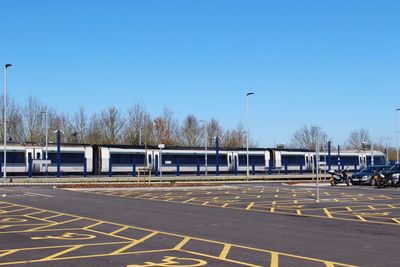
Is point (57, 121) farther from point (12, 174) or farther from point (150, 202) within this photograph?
point (150, 202)

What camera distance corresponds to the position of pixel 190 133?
282 ft

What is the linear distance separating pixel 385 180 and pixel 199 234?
82.7ft

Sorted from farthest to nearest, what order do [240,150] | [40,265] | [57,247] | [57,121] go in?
1. [57,121]
2. [240,150]
3. [57,247]
4. [40,265]

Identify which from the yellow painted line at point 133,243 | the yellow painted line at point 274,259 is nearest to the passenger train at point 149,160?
the yellow painted line at point 133,243

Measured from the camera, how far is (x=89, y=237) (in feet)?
39.2

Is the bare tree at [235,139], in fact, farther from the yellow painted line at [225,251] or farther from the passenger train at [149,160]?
the yellow painted line at [225,251]

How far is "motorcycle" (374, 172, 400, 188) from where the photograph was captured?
113ft

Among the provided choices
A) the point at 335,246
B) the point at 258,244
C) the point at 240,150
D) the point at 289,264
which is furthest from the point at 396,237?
the point at 240,150

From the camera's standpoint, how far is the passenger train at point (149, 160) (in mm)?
46656

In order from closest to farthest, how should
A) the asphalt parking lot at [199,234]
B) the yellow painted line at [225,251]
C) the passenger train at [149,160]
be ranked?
1. the asphalt parking lot at [199,234]
2. the yellow painted line at [225,251]
3. the passenger train at [149,160]

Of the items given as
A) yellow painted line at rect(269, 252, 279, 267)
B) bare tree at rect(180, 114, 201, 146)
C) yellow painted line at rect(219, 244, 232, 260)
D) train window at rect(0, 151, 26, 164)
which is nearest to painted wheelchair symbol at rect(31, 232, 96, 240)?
yellow painted line at rect(219, 244, 232, 260)

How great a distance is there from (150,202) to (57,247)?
12069mm

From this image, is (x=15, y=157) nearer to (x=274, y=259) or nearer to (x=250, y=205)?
(x=250, y=205)

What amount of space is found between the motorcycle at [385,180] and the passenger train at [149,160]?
5082 mm
